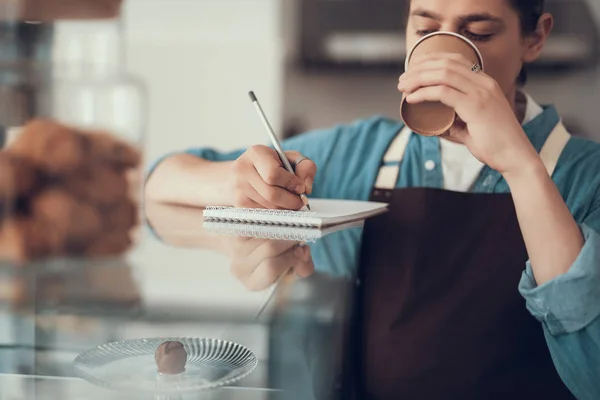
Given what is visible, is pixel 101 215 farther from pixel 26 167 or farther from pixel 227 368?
pixel 227 368

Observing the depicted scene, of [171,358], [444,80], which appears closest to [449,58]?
[444,80]

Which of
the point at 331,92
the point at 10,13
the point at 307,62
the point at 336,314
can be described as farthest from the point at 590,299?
the point at 307,62

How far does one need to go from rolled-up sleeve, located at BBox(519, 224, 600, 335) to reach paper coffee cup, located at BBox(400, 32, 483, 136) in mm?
179

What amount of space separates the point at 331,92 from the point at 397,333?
965 mm

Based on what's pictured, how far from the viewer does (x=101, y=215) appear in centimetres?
104

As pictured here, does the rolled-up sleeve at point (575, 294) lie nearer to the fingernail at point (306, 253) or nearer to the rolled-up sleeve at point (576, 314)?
the rolled-up sleeve at point (576, 314)

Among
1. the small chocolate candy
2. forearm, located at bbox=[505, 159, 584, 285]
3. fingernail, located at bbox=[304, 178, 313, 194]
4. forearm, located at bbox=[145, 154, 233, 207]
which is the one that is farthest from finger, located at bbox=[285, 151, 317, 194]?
the small chocolate candy

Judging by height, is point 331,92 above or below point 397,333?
above

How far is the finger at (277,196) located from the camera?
83 cm

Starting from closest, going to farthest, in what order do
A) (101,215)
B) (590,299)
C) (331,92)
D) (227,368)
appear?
(227,368), (590,299), (101,215), (331,92)

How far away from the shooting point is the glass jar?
968 millimetres

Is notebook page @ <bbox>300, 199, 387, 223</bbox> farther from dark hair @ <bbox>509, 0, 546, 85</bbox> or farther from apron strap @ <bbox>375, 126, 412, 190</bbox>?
dark hair @ <bbox>509, 0, 546, 85</bbox>

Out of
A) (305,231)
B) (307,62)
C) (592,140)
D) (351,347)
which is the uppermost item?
(307,62)

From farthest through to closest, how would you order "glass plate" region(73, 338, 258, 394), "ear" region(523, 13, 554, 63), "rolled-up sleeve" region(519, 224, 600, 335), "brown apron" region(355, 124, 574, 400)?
1. "ear" region(523, 13, 554, 63)
2. "brown apron" region(355, 124, 574, 400)
3. "rolled-up sleeve" region(519, 224, 600, 335)
4. "glass plate" region(73, 338, 258, 394)
